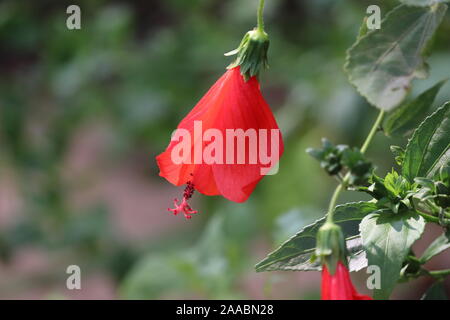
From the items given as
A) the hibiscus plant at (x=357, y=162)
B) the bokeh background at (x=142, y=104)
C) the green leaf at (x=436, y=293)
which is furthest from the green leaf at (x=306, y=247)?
the bokeh background at (x=142, y=104)

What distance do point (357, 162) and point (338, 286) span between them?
0.11 meters

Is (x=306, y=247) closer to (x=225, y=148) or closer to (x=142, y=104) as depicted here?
(x=225, y=148)

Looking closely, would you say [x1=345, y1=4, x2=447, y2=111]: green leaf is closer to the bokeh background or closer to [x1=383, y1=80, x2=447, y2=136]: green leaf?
[x1=383, y1=80, x2=447, y2=136]: green leaf

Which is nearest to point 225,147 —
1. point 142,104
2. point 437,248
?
point 437,248

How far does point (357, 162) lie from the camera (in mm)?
568

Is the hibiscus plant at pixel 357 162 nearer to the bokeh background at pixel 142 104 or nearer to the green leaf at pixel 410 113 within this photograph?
the green leaf at pixel 410 113

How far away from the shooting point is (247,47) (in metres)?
0.71

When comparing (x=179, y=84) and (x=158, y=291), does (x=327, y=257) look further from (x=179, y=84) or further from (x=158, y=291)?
(x=179, y=84)

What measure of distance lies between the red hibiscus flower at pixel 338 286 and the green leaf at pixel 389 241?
0.02 m

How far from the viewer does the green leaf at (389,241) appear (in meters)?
0.59

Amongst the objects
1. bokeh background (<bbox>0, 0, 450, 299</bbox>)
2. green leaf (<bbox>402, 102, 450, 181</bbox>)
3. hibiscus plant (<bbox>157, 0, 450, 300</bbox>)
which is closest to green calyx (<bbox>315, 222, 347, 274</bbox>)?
hibiscus plant (<bbox>157, 0, 450, 300</bbox>)

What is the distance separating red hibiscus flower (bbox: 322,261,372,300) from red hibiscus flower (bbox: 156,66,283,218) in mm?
106

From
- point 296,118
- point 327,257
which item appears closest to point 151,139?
point 296,118
